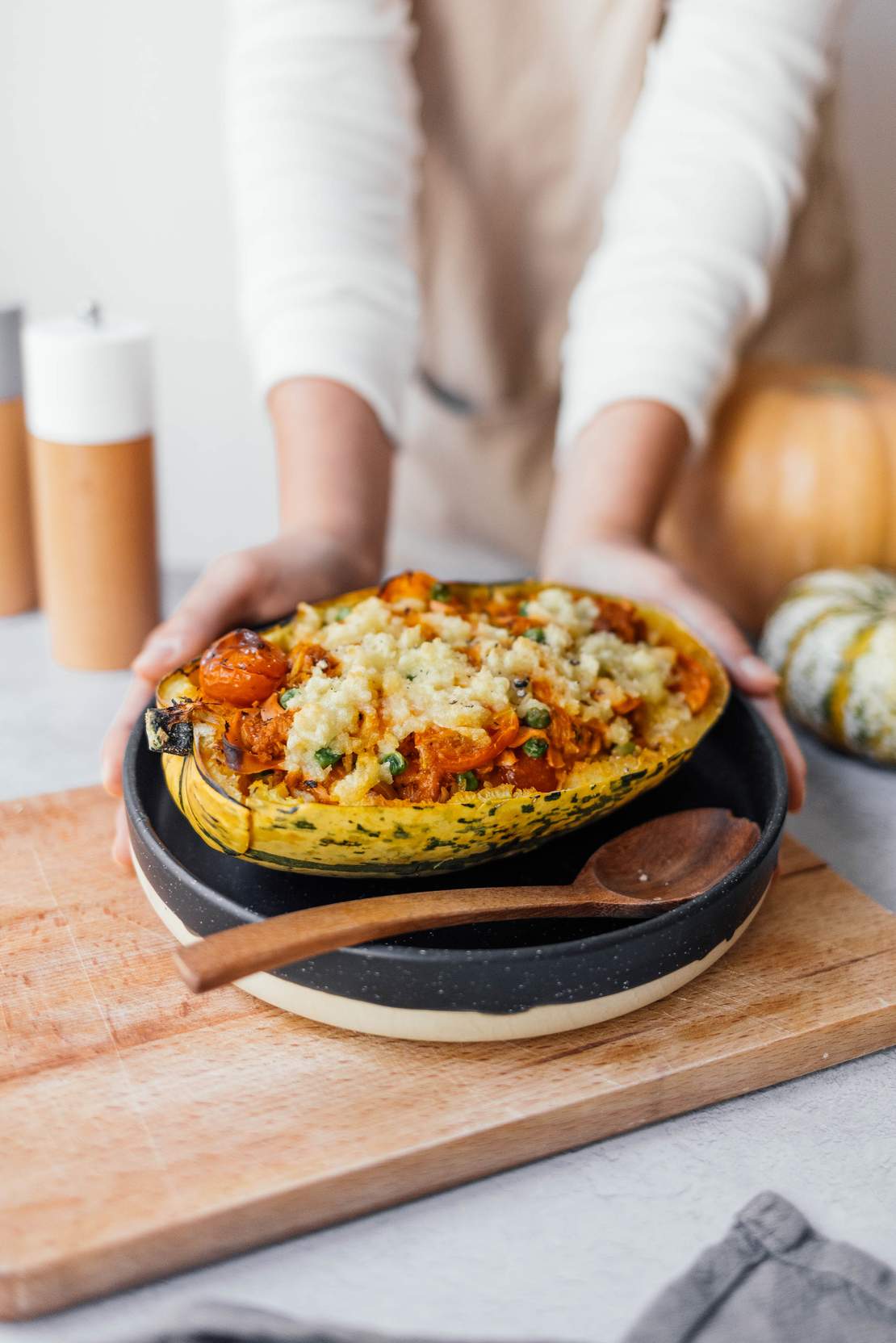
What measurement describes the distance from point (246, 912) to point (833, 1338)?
0.45 metres

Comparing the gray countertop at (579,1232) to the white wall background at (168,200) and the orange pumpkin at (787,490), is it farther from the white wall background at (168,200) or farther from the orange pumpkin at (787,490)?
the white wall background at (168,200)

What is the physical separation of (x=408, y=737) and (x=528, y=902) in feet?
0.56

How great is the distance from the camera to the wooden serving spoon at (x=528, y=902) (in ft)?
2.46

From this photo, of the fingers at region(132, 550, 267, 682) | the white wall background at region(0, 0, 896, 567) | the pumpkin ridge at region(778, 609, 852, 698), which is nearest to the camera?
the fingers at region(132, 550, 267, 682)

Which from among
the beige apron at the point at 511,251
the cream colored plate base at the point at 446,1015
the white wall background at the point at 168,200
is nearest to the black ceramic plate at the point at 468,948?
the cream colored plate base at the point at 446,1015

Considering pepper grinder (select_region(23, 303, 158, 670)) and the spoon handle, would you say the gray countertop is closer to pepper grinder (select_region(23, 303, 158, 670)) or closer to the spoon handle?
the spoon handle

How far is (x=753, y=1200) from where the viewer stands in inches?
30.9

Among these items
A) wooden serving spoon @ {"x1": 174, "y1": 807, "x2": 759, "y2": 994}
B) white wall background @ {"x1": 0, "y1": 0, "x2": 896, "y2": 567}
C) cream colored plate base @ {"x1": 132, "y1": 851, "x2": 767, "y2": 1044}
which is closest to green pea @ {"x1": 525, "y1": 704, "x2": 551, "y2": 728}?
wooden serving spoon @ {"x1": 174, "y1": 807, "x2": 759, "y2": 994}

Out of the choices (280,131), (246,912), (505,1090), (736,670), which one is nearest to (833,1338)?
(505,1090)

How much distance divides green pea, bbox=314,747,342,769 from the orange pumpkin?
117 centimetres

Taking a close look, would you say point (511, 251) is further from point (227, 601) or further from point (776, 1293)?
point (776, 1293)

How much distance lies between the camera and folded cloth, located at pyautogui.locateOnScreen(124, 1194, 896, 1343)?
2.15ft

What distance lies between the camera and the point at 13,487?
170 cm

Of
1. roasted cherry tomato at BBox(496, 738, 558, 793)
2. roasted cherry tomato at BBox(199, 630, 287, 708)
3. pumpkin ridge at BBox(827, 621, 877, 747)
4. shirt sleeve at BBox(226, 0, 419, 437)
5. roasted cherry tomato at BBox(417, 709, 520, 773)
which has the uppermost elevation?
shirt sleeve at BBox(226, 0, 419, 437)
